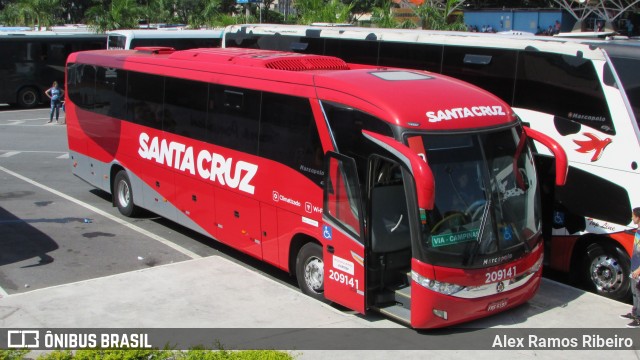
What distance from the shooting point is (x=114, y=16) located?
36938 mm

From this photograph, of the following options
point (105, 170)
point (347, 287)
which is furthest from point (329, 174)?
point (105, 170)

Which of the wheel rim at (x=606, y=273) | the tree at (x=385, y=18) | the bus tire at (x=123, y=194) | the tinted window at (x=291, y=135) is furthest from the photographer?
the tree at (x=385, y=18)

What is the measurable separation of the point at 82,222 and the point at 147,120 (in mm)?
2501

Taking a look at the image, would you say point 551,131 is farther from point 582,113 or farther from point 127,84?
point 127,84

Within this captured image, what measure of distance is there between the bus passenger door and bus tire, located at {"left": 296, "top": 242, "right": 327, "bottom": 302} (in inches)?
16.2

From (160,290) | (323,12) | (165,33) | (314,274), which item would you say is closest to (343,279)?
(314,274)

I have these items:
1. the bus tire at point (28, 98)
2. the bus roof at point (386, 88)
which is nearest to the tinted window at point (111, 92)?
the bus roof at point (386, 88)

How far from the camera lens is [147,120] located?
45.3ft

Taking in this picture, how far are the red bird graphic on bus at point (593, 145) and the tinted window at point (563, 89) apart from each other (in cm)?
14

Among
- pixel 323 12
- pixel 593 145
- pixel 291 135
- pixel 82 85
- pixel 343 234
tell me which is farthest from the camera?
pixel 323 12

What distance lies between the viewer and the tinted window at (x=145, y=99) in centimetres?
1347

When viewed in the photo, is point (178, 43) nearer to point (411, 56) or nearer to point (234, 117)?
point (411, 56)

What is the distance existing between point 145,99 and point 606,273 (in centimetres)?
854

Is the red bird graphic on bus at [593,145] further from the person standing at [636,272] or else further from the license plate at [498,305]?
the license plate at [498,305]
